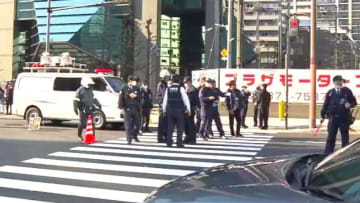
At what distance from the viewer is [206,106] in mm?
16172

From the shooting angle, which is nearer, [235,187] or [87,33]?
[235,187]

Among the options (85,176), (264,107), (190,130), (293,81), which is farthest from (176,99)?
(293,81)

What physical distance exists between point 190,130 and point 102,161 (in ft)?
13.0

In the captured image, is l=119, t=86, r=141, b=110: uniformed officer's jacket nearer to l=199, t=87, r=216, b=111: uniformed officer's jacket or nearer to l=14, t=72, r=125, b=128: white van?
l=199, t=87, r=216, b=111: uniformed officer's jacket

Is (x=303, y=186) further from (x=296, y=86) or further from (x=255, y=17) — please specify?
(x=255, y=17)

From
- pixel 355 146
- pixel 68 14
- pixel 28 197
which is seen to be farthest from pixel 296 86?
pixel 68 14

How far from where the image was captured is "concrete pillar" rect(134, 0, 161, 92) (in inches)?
2008

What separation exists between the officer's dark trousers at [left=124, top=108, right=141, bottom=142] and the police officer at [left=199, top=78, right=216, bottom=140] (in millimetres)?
2125

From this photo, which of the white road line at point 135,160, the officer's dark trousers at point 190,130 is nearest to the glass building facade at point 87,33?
the officer's dark trousers at point 190,130

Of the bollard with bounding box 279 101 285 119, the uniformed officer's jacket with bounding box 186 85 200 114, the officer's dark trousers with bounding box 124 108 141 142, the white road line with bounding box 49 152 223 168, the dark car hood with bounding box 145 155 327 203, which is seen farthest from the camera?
the bollard with bounding box 279 101 285 119

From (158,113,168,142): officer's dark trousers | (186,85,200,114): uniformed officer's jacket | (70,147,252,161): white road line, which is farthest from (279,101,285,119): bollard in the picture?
(70,147,252,161): white road line

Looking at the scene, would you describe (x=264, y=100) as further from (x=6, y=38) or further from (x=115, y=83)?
(x=6, y=38)

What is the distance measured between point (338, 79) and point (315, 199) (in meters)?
9.40

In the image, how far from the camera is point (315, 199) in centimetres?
292
